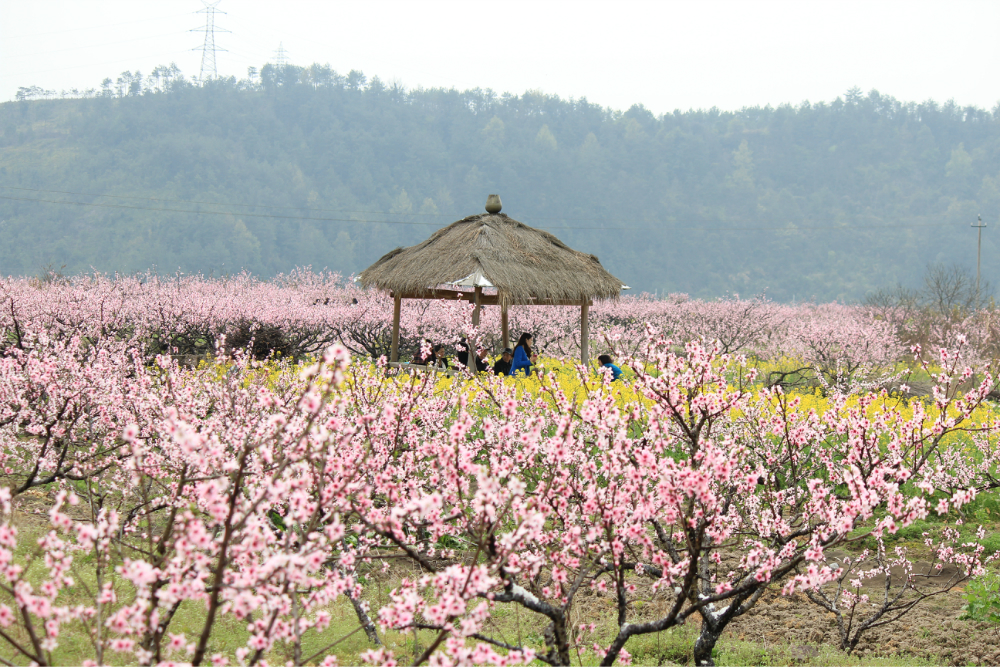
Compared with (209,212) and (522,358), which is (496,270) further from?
(209,212)

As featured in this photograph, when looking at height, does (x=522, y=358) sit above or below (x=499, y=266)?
below

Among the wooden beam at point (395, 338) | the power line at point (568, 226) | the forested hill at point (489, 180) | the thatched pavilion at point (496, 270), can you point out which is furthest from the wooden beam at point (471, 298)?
the power line at point (568, 226)

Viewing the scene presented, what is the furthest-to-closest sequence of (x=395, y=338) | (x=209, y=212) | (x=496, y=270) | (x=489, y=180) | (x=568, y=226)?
(x=489, y=180) → (x=568, y=226) → (x=209, y=212) → (x=395, y=338) → (x=496, y=270)

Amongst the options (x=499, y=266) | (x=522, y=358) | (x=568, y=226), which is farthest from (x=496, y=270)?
(x=568, y=226)

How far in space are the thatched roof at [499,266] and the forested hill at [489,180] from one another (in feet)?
218

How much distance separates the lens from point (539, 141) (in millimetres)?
103312

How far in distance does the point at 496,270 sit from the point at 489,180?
8852 cm

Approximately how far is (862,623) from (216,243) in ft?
272

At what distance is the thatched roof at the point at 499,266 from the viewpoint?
12.6m

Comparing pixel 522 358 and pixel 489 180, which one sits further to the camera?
pixel 489 180

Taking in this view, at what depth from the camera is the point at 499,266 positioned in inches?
507

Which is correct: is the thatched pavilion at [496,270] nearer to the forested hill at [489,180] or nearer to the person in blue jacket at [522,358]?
the person in blue jacket at [522,358]

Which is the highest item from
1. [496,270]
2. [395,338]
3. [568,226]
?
[568,226]

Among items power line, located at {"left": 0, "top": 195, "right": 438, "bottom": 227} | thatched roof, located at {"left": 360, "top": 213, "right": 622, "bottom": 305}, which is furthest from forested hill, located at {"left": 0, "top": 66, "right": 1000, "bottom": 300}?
thatched roof, located at {"left": 360, "top": 213, "right": 622, "bottom": 305}
